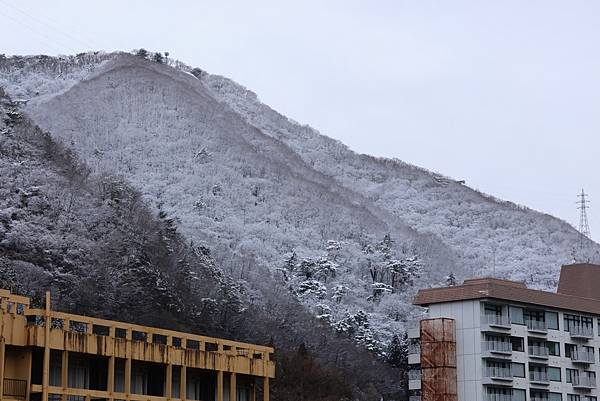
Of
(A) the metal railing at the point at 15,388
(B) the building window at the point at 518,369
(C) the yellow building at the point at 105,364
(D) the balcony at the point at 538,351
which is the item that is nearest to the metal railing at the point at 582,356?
(D) the balcony at the point at 538,351

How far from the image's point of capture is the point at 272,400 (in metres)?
88.2

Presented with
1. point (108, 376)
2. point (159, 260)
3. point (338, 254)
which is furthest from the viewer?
point (338, 254)

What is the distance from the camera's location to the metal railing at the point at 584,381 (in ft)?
251

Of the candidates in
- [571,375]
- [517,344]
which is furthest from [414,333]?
[571,375]

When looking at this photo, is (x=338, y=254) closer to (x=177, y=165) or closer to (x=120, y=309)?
(x=177, y=165)

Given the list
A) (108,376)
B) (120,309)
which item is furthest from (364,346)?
(108,376)

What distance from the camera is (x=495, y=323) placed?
72.9 m

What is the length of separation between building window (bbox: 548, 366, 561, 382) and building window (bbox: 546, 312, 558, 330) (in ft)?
8.41

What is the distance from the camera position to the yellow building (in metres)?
46.2

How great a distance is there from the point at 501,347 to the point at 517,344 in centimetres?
178

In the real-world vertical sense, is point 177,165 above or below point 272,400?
above

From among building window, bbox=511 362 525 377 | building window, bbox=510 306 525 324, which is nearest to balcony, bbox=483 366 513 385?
building window, bbox=511 362 525 377

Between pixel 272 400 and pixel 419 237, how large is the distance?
81.8 meters

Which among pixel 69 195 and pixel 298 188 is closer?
pixel 69 195
